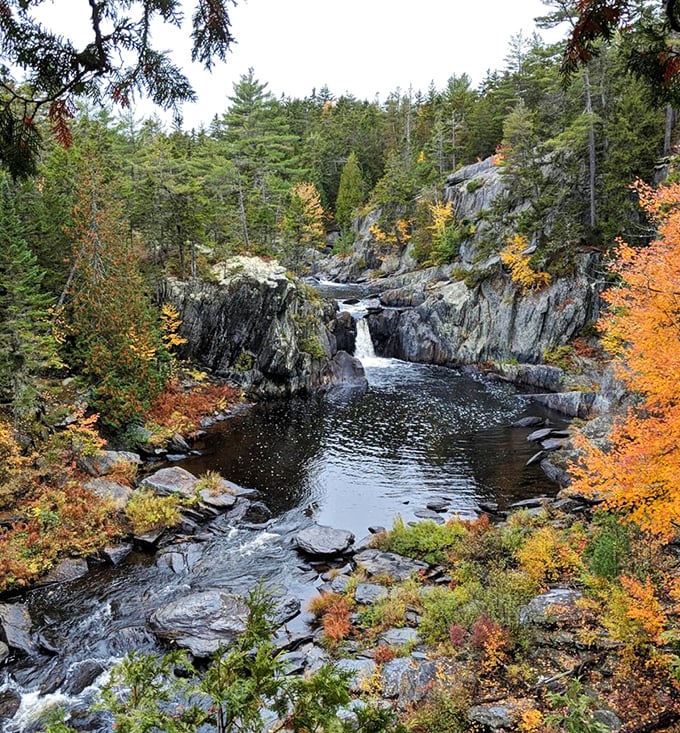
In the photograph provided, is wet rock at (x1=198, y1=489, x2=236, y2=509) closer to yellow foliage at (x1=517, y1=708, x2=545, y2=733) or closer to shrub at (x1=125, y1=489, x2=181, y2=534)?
shrub at (x1=125, y1=489, x2=181, y2=534)

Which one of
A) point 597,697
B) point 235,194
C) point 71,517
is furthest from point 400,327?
point 597,697

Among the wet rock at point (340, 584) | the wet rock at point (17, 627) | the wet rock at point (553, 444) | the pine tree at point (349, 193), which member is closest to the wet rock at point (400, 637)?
the wet rock at point (340, 584)

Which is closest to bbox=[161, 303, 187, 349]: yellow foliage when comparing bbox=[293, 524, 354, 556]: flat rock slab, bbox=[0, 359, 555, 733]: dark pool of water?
bbox=[0, 359, 555, 733]: dark pool of water

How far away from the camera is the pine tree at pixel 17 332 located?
17844mm

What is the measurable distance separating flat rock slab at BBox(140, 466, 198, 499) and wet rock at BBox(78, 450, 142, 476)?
1420 millimetres

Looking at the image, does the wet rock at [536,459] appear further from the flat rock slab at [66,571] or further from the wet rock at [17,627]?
the wet rock at [17,627]

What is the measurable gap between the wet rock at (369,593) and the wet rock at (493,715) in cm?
457

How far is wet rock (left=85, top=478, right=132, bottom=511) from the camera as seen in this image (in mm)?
17953

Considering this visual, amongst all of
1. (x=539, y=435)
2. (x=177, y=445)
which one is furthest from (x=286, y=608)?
(x=539, y=435)

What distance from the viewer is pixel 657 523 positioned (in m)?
10.7

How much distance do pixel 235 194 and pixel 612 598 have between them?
4121cm

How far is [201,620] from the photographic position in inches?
504

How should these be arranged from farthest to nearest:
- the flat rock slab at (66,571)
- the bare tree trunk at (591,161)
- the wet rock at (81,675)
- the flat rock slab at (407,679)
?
the bare tree trunk at (591,161), the flat rock slab at (66,571), the wet rock at (81,675), the flat rock slab at (407,679)

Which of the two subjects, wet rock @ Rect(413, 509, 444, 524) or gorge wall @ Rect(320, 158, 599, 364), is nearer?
wet rock @ Rect(413, 509, 444, 524)
